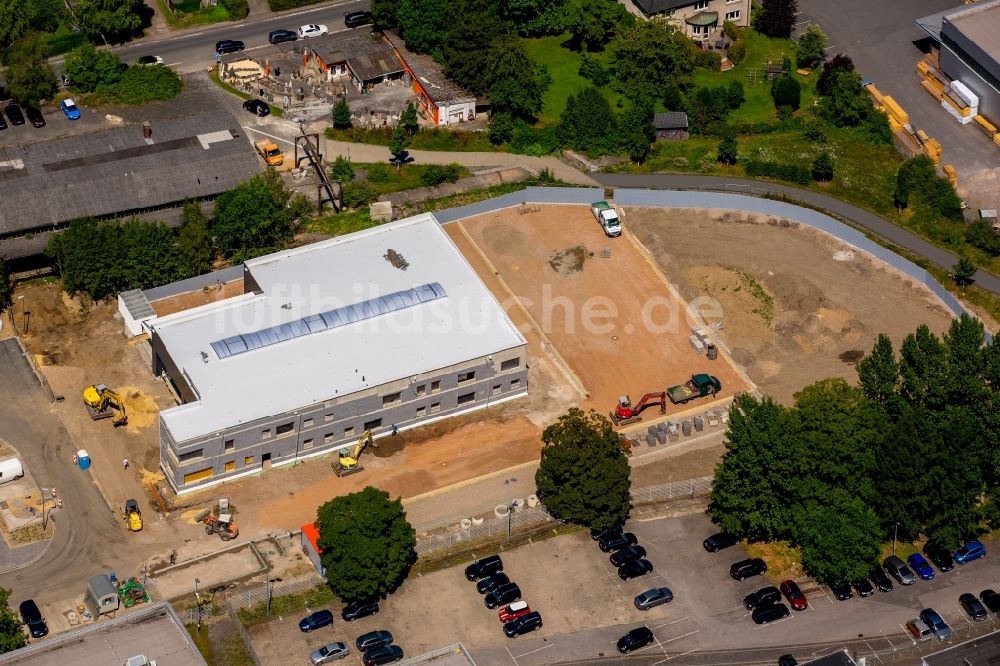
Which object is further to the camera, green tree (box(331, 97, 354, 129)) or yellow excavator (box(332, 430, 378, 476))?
green tree (box(331, 97, 354, 129))

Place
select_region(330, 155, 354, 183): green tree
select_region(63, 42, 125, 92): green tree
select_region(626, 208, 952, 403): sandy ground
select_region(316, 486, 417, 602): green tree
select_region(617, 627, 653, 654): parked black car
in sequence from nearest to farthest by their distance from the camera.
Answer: select_region(617, 627, 653, 654): parked black car
select_region(316, 486, 417, 602): green tree
select_region(626, 208, 952, 403): sandy ground
select_region(330, 155, 354, 183): green tree
select_region(63, 42, 125, 92): green tree

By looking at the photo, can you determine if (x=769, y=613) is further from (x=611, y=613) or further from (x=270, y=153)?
(x=270, y=153)

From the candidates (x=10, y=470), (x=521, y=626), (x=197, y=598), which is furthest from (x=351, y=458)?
(x=10, y=470)

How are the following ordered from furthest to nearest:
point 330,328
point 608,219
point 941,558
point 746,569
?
point 608,219 < point 330,328 < point 941,558 < point 746,569

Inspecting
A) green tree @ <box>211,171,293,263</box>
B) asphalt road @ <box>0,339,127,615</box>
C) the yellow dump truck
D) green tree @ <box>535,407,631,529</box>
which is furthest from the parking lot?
the yellow dump truck

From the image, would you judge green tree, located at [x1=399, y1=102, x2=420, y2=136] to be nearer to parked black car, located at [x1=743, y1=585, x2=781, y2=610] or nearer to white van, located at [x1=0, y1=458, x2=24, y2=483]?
white van, located at [x1=0, y1=458, x2=24, y2=483]

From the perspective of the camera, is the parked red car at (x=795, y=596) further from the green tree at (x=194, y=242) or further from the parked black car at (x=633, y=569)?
the green tree at (x=194, y=242)
